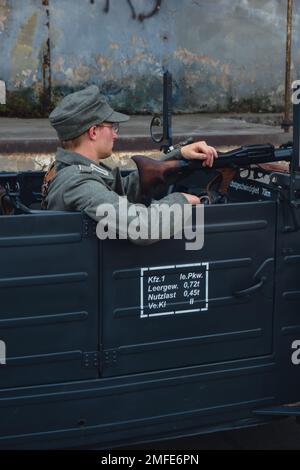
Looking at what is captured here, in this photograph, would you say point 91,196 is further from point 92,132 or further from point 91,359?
point 91,359

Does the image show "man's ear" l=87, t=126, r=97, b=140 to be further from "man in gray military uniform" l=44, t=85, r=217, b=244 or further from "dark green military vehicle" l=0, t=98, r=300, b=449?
"dark green military vehicle" l=0, t=98, r=300, b=449

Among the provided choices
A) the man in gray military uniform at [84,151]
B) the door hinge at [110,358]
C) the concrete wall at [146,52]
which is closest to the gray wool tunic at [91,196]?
the man in gray military uniform at [84,151]

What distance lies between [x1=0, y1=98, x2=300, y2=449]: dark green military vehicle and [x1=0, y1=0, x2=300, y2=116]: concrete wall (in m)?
7.90

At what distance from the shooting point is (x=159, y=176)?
3176 mm

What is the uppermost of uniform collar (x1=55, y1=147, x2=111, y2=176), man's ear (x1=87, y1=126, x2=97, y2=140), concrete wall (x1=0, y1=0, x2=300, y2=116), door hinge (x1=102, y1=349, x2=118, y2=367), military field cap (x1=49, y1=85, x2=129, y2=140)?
concrete wall (x1=0, y1=0, x2=300, y2=116)

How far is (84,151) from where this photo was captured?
311 centimetres

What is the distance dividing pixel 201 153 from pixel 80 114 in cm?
53

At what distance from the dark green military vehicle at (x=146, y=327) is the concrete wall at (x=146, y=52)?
7898mm

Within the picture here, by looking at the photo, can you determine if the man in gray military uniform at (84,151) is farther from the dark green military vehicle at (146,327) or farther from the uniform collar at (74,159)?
the dark green military vehicle at (146,327)

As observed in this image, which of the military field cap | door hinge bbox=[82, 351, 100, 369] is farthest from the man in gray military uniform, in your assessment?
door hinge bbox=[82, 351, 100, 369]

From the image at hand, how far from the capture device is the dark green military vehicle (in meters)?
2.73

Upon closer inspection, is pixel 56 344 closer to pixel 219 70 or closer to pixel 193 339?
pixel 193 339

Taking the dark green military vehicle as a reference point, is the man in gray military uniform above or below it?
above

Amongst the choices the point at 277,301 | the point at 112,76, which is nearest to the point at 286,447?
the point at 277,301
